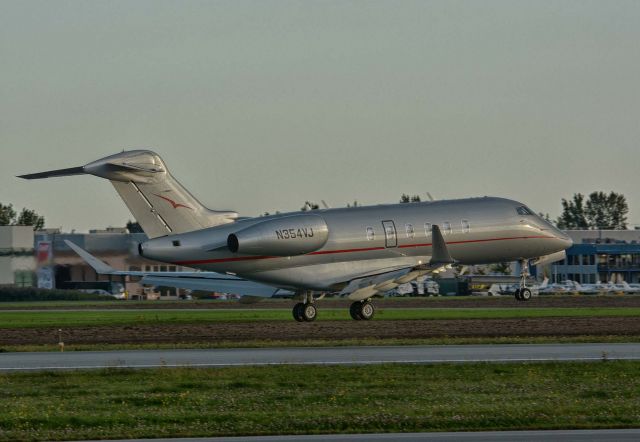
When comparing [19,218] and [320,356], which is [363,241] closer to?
[320,356]

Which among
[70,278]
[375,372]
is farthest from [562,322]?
[70,278]

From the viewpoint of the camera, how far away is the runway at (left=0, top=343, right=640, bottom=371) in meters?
30.7

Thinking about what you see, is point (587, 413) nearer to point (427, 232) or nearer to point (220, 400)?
point (220, 400)

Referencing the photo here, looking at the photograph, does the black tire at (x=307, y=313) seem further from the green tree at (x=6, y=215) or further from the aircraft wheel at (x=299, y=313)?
the green tree at (x=6, y=215)

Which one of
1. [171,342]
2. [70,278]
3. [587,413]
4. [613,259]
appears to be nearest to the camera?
[587,413]

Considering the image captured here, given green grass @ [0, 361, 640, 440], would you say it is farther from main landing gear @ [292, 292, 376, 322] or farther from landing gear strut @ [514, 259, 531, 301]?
landing gear strut @ [514, 259, 531, 301]

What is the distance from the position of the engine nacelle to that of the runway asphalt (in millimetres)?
28182

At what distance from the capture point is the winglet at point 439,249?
1913 inches

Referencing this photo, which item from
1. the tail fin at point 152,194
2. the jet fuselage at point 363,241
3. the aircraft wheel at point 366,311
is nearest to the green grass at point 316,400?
the tail fin at point 152,194

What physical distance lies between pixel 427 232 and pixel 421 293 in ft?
218

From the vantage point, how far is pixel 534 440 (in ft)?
57.7

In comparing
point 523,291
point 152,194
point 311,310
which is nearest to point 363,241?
point 311,310

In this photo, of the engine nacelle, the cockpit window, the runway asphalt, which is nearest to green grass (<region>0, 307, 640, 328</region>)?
the cockpit window

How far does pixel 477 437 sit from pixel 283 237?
29.8 metres
